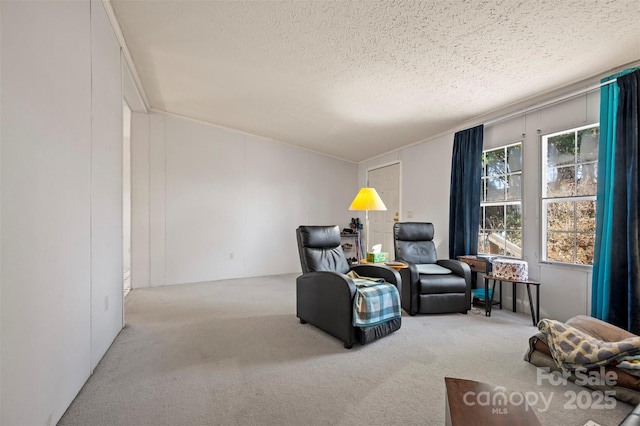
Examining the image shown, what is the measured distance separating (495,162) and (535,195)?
28.3 inches

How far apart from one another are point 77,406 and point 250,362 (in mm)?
1024

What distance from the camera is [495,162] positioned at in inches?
149

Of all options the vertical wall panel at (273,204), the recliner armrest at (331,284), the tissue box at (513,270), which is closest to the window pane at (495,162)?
the tissue box at (513,270)

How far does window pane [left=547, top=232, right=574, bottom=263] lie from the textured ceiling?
5.22 ft

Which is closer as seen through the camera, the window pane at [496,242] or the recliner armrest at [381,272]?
the recliner armrest at [381,272]

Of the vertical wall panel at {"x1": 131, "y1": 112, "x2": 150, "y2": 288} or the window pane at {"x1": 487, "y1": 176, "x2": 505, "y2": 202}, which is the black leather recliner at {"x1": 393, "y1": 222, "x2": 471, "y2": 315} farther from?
the vertical wall panel at {"x1": 131, "y1": 112, "x2": 150, "y2": 288}

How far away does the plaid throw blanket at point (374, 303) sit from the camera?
7.84ft

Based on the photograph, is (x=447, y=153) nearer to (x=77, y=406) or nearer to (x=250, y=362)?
(x=250, y=362)

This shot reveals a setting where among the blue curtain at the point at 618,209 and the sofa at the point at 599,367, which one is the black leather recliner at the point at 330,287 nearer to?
the sofa at the point at 599,367

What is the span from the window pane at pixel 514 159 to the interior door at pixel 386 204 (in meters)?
2.00

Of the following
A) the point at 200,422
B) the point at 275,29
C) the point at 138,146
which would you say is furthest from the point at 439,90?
the point at 138,146

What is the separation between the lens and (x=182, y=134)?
4.73 meters

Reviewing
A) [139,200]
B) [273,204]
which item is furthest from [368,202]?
[139,200]

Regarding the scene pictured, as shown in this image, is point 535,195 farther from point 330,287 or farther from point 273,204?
point 273,204
